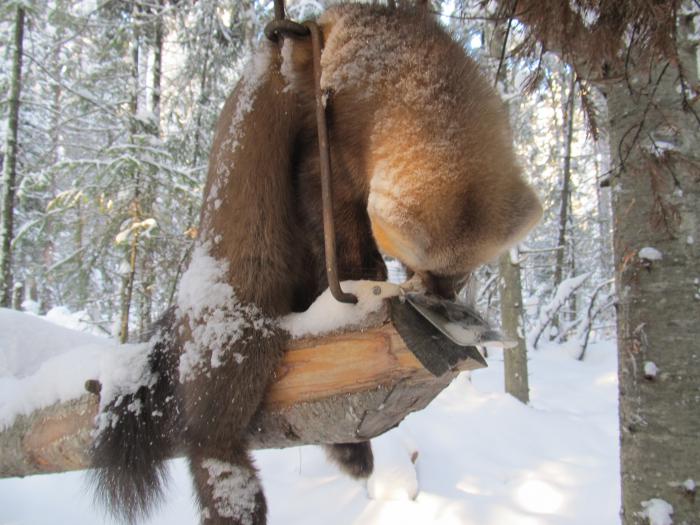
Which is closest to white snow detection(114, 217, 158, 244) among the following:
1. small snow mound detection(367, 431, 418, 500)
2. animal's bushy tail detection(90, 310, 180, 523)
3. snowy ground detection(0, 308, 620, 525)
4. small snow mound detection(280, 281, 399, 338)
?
snowy ground detection(0, 308, 620, 525)

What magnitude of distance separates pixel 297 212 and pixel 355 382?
0.51m

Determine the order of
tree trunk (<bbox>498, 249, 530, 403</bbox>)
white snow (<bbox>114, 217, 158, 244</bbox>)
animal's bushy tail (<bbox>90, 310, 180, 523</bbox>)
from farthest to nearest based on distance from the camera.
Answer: tree trunk (<bbox>498, 249, 530, 403</bbox>) → white snow (<bbox>114, 217, 158, 244</bbox>) → animal's bushy tail (<bbox>90, 310, 180, 523</bbox>)

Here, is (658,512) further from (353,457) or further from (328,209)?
(328,209)

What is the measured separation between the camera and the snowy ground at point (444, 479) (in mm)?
3771

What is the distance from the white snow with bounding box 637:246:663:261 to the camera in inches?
91.1

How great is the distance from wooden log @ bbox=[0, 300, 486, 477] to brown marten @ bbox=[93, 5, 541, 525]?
71 millimetres

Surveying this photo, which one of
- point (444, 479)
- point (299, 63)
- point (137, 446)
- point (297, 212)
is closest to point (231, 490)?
point (137, 446)

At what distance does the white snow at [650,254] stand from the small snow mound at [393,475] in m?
2.56

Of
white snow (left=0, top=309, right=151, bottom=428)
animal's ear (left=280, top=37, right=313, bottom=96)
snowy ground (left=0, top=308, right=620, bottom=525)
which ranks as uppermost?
animal's ear (left=280, top=37, right=313, bottom=96)

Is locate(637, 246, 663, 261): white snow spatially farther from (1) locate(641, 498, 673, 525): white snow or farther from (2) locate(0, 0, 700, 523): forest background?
(1) locate(641, 498, 673, 525): white snow

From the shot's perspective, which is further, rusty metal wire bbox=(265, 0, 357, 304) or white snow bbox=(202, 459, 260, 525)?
white snow bbox=(202, 459, 260, 525)

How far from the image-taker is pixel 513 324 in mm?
7176

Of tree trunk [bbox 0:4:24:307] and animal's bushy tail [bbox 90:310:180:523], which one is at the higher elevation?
tree trunk [bbox 0:4:24:307]

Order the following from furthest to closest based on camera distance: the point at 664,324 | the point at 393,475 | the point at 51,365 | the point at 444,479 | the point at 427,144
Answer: the point at 444,479 < the point at 393,475 < the point at 664,324 < the point at 51,365 < the point at 427,144
